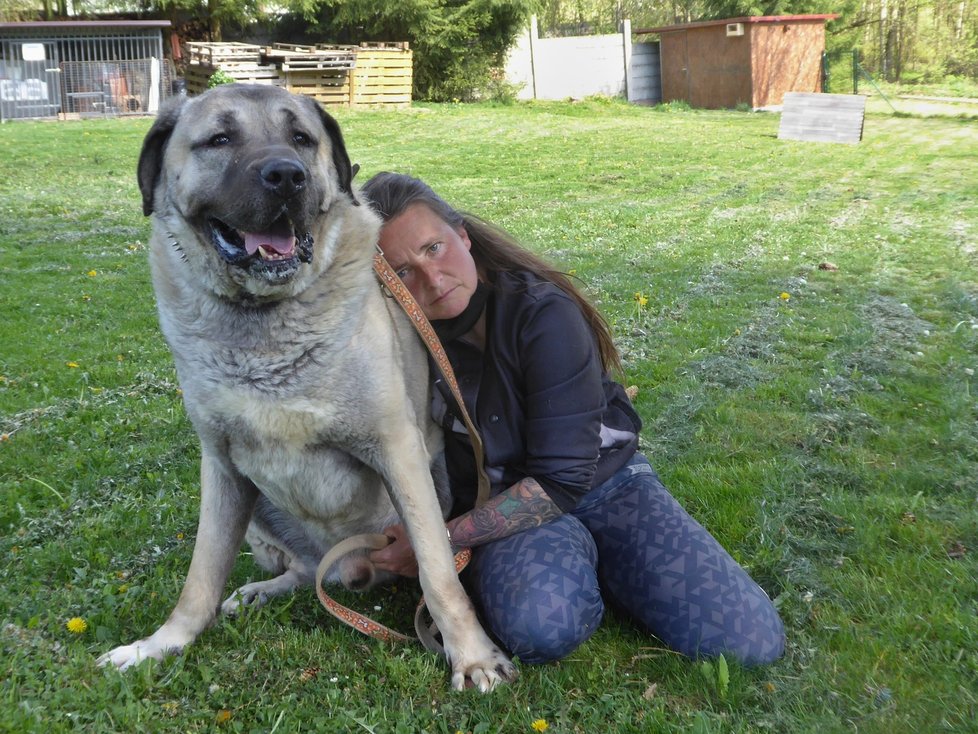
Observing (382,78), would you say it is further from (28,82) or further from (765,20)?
(765,20)

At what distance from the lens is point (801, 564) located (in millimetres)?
3129

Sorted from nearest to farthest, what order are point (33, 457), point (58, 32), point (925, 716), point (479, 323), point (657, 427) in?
1. point (925, 716)
2. point (479, 323)
3. point (33, 457)
4. point (657, 427)
5. point (58, 32)

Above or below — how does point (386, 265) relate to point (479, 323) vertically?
above

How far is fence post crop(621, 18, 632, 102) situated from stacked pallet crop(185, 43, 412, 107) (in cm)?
640

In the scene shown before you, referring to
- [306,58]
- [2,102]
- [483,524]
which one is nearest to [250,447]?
[483,524]

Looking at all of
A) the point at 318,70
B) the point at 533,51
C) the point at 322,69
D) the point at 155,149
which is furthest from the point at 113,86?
the point at 155,149

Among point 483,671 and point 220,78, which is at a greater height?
point 220,78

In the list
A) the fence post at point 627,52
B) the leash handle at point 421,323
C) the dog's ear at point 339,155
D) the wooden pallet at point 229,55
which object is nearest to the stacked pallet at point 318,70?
the wooden pallet at point 229,55

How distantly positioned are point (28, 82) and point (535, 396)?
78.1 feet

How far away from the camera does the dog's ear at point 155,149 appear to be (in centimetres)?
266

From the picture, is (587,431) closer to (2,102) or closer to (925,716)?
(925,716)

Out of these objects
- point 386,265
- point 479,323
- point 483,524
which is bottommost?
point 483,524

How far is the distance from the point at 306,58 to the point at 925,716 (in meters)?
21.6

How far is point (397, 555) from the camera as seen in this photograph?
2902mm
